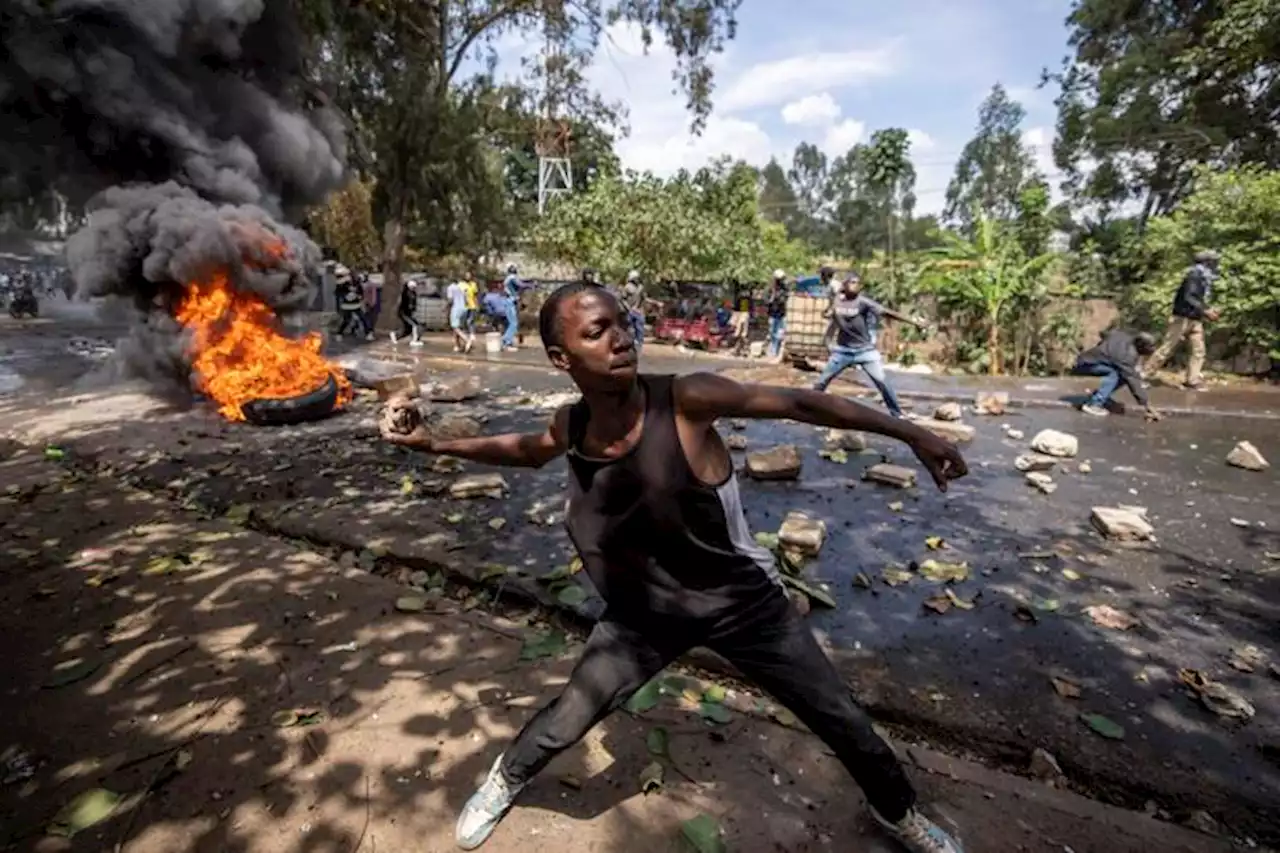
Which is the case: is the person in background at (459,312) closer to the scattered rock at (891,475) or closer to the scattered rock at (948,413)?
the scattered rock at (948,413)

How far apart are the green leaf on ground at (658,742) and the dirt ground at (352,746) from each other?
2 centimetres

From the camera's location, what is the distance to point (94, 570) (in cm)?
420

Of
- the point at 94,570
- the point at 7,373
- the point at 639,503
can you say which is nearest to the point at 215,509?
the point at 94,570

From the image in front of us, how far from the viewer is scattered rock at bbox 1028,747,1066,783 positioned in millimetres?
2581

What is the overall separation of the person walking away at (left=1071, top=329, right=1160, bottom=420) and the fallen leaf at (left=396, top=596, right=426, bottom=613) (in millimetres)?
8823

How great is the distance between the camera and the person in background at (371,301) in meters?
19.1

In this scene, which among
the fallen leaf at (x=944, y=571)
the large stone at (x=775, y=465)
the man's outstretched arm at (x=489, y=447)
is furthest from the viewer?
the large stone at (x=775, y=465)

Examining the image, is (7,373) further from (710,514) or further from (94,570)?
(710,514)

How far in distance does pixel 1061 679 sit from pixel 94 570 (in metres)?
5.34

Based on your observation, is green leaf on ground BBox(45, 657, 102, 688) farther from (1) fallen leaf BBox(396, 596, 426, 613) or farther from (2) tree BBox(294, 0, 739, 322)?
(2) tree BBox(294, 0, 739, 322)

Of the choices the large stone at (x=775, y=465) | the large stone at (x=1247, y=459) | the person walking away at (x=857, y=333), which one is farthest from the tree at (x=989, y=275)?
the large stone at (x=775, y=465)

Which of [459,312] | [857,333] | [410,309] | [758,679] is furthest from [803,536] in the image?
[410,309]

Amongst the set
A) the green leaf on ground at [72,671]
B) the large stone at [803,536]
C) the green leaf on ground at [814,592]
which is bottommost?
the green leaf on ground at [72,671]

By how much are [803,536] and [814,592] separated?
0.59 meters
